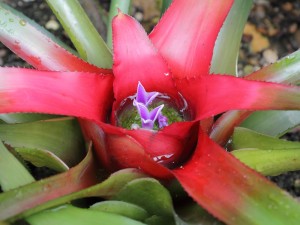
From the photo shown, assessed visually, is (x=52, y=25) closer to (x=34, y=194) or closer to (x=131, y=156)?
(x=131, y=156)

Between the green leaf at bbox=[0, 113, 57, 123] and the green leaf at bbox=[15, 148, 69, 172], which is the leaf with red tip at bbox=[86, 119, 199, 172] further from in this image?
the green leaf at bbox=[0, 113, 57, 123]

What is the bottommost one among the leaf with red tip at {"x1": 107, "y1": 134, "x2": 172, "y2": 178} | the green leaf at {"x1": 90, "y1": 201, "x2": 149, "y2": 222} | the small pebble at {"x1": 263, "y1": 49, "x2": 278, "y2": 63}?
the small pebble at {"x1": 263, "y1": 49, "x2": 278, "y2": 63}

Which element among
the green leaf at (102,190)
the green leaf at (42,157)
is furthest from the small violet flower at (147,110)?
the green leaf at (42,157)

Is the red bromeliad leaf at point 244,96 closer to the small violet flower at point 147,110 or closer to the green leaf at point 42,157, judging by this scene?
the small violet flower at point 147,110

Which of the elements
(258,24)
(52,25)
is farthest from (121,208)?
(258,24)

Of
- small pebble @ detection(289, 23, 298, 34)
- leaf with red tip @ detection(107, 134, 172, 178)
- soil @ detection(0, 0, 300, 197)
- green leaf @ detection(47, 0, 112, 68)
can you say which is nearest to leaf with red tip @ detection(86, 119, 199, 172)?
leaf with red tip @ detection(107, 134, 172, 178)

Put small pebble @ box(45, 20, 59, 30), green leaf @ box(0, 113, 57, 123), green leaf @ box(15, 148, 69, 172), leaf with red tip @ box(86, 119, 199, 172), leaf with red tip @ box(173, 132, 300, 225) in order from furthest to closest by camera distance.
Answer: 1. small pebble @ box(45, 20, 59, 30)
2. green leaf @ box(0, 113, 57, 123)
3. green leaf @ box(15, 148, 69, 172)
4. leaf with red tip @ box(86, 119, 199, 172)
5. leaf with red tip @ box(173, 132, 300, 225)
